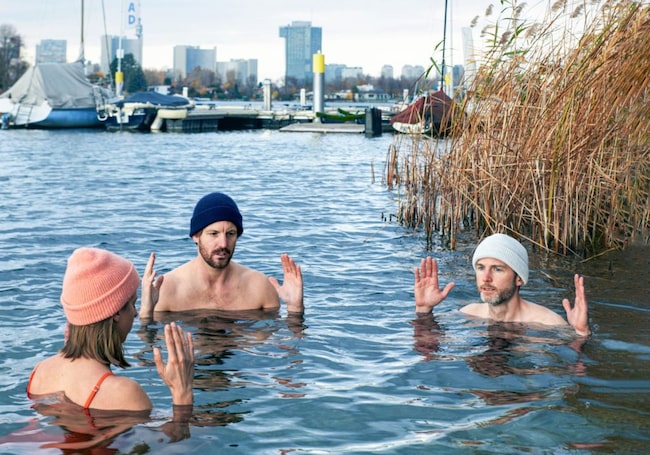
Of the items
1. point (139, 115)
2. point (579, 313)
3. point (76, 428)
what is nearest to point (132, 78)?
point (139, 115)

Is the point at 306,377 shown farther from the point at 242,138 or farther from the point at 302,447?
the point at 242,138

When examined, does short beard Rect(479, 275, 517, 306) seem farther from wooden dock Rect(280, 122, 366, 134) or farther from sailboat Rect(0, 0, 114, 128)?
sailboat Rect(0, 0, 114, 128)

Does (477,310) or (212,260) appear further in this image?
(477,310)

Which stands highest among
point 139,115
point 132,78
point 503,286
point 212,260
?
point 132,78

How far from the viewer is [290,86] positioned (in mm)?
170375

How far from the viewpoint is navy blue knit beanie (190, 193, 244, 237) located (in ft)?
26.0

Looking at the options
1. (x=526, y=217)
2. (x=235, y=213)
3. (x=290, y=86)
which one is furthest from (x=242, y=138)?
(x=290, y=86)

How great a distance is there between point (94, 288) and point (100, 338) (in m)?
0.27

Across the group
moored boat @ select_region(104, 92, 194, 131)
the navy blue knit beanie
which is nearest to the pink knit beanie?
the navy blue knit beanie

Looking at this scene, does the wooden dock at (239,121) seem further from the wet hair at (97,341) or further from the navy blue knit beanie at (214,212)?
the wet hair at (97,341)

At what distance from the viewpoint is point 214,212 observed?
26.0 ft

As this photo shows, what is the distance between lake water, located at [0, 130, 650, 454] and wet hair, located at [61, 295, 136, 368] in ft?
1.90

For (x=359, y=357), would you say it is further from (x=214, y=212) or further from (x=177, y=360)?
(x=177, y=360)

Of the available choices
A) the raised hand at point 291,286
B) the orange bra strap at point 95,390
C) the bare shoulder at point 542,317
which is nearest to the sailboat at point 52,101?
the raised hand at point 291,286
